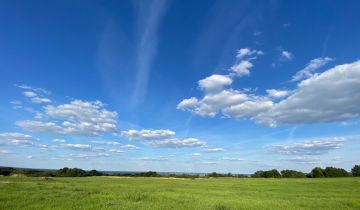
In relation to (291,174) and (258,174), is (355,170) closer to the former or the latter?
(291,174)

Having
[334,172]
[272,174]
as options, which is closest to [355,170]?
[334,172]

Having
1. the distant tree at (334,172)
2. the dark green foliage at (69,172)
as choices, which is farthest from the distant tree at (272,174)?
the dark green foliage at (69,172)

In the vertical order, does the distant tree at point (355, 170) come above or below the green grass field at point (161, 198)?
above

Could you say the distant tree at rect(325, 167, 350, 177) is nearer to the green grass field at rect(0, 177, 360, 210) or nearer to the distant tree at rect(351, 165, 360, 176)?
the distant tree at rect(351, 165, 360, 176)

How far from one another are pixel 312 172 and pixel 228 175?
35379mm

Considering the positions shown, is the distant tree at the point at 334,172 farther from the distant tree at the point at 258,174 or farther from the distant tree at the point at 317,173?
the distant tree at the point at 258,174

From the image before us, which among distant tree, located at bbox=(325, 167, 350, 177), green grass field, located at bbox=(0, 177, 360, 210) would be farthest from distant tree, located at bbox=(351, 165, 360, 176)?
green grass field, located at bbox=(0, 177, 360, 210)

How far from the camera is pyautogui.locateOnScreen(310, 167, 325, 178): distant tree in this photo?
422ft

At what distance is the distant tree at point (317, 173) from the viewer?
422 ft

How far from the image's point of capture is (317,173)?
129625mm

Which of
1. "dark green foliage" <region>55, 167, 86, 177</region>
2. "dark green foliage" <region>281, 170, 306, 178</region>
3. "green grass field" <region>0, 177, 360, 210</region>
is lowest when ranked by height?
"green grass field" <region>0, 177, 360, 210</region>

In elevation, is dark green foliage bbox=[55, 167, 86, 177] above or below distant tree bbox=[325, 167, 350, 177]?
below

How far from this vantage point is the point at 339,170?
130m

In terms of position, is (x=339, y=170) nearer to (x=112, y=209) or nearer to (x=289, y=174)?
(x=289, y=174)
